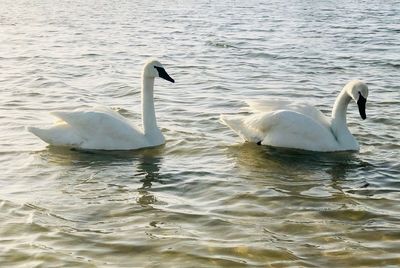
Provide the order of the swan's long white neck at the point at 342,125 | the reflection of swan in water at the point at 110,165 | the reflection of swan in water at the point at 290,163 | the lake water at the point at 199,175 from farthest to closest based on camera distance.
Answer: the swan's long white neck at the point at 342,125 < the reflection of swan in water at the point at 290,163 < the reflection of swan in water at the point at 110,165 < the lake water at the point at 199,175

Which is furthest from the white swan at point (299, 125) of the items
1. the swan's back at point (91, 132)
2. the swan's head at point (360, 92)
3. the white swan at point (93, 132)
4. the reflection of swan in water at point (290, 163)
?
the swan's back at point (91, 132)

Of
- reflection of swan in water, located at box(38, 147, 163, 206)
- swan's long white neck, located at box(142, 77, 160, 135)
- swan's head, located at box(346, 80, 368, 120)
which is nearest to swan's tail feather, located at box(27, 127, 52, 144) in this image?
reflection of swan in water, located at box(38, 147, 163, 206)

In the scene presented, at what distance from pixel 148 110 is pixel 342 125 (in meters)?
2.64

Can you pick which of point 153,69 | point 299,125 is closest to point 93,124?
point 153,69

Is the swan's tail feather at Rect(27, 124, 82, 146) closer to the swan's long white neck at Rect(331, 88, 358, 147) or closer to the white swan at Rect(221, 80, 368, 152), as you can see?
the white swan at Rect(221, 80, 368, 152)

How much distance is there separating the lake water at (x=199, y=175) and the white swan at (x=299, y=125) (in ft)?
0.58

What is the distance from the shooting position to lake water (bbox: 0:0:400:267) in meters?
6.44

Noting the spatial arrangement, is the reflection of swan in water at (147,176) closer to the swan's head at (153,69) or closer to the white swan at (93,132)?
the white swan at (93,132)

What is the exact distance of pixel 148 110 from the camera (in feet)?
34.1

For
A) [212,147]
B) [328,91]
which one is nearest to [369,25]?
[328,91]

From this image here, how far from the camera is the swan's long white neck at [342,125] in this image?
10055 mm

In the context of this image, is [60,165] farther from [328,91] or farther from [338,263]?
[328,91]

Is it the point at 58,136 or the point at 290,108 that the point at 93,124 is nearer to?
the point at 58,136

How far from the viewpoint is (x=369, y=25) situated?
1013 inches
